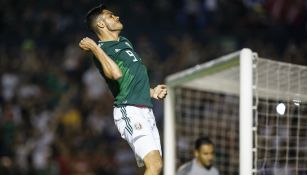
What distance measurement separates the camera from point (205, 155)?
10523 mm

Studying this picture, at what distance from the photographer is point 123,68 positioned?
7.43 meters

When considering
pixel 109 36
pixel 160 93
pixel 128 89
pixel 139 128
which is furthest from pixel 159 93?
pixel 109 36

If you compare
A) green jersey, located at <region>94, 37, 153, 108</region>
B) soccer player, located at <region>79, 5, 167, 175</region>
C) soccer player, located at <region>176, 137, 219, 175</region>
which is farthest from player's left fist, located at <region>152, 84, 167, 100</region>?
soccer player, located at <region>176, 137, 219, 175</region>

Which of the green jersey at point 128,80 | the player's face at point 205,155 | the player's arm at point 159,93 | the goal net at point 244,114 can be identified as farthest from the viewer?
the player's face at point 205,155

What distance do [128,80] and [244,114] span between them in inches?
76.4

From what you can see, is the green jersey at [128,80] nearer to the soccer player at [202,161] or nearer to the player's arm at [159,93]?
the player's arm at [159,93]

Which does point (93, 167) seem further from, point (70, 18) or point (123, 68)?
point (123, 68)

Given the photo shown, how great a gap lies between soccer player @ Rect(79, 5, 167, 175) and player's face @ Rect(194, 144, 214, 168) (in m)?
2.95

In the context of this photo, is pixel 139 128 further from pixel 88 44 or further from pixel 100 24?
pixel 100 24

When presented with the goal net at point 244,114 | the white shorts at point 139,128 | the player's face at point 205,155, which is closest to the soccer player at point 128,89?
the white shorts at point 139,128

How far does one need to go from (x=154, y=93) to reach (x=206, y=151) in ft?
9.89

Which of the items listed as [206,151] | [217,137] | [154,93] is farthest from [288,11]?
[154,93]

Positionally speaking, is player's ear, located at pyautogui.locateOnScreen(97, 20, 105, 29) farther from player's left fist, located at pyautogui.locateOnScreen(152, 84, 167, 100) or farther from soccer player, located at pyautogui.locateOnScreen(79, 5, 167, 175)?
player's left fist, located at pyautogui.locateOnScreen(152, 84, 167, 100)

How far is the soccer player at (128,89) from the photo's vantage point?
23.6 feet
